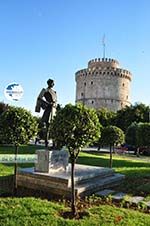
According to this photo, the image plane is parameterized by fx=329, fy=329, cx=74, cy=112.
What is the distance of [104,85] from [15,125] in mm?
59907

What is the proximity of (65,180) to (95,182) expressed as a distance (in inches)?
51.3

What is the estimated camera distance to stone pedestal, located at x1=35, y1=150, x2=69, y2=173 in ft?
31.4

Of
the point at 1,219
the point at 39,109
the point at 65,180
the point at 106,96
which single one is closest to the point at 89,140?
the point at 65,180

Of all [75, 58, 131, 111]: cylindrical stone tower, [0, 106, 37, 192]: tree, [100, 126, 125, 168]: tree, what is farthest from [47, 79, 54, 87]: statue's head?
[75, 58, 131, 111]: cylindrical stone tower

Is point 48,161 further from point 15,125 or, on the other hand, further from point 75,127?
point 75,127

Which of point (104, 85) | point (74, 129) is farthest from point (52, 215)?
point (104, 85)

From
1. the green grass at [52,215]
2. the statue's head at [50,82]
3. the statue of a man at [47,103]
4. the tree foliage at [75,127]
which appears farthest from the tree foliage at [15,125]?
the green grass at [52,215]

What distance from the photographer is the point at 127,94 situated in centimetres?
7088

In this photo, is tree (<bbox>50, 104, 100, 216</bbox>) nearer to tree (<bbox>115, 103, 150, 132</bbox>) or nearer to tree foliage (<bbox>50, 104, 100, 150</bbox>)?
tree foliage (<bbox>50, 104, 100, 150</bbox>)

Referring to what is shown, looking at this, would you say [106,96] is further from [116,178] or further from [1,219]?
[1,219]

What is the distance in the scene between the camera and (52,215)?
6.36m

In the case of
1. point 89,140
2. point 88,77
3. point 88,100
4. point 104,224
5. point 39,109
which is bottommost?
point 104,224

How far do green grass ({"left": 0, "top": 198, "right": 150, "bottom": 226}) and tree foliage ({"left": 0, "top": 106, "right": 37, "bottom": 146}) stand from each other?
83.7 inches

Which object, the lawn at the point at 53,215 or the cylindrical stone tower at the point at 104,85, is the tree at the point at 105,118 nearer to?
the cylindrical stone tower at the point at 104,85
